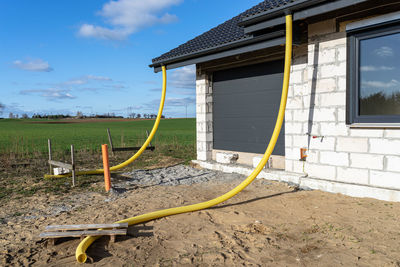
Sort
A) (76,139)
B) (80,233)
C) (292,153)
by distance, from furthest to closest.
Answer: (76,139) → (292,153) → (80,233)

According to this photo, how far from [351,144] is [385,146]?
558 mm

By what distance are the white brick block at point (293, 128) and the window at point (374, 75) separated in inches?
45.6

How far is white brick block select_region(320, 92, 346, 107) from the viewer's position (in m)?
5.54

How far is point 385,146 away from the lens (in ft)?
16.6

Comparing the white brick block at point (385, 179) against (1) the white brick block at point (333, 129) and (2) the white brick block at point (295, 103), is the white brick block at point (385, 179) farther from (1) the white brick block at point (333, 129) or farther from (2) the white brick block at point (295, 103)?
(2) the white brick block at point (295, 103)

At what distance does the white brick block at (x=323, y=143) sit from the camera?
5744 millimetres

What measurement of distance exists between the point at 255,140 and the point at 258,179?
1253 mm

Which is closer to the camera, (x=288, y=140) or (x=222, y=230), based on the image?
(x=222, y=230)

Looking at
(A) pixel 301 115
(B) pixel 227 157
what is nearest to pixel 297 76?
(A) pixel 301 115

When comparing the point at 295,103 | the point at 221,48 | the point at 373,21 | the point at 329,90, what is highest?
the point at 221,48

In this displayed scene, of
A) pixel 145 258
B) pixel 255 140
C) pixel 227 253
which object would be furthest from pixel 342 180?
pixel 145 258

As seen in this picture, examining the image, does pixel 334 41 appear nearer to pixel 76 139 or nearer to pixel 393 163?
pixel 393 163

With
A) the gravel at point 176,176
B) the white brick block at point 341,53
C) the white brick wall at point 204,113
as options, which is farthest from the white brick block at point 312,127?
the white brick wall at point 204,113

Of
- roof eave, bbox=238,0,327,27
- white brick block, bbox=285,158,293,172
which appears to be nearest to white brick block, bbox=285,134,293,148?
white brick block, bbox=285,158,293,172
